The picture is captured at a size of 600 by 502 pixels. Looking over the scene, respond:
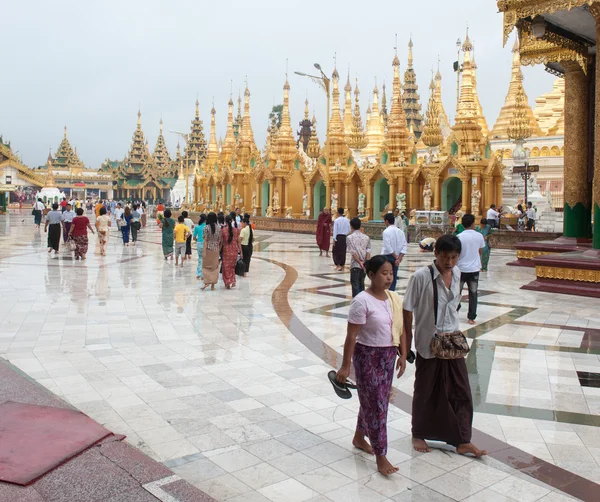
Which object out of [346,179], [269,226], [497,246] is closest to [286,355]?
[497,246]

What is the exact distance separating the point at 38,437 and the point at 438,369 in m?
2.99

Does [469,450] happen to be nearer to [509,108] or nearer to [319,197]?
[319,197]

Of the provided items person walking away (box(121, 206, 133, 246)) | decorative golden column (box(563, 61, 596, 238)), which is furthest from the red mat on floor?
person walking away (box(121, 206, 133, 246))

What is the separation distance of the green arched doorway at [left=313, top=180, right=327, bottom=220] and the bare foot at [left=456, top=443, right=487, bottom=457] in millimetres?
30294

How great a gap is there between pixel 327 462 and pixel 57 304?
7064mm

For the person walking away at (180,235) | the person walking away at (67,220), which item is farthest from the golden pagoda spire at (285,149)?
the person walking away at (180,235)

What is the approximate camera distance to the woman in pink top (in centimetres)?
410

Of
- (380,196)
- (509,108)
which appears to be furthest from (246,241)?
(509,108)

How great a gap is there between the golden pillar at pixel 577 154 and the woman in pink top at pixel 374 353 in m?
12.2

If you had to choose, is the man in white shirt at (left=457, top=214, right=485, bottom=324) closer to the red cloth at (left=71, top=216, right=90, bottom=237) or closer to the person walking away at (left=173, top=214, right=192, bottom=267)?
the person walking away at (left=173, top=214, right=192, bottom=267)

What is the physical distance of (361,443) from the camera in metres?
4.45

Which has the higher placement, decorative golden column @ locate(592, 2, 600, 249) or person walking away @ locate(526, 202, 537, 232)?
decorative golden column @ locate(592, 2, 600, 249)

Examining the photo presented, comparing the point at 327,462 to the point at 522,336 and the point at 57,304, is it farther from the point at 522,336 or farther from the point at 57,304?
the point at 57,304

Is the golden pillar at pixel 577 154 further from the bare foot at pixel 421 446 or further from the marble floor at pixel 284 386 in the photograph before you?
the bare foot at pixel 421 446
